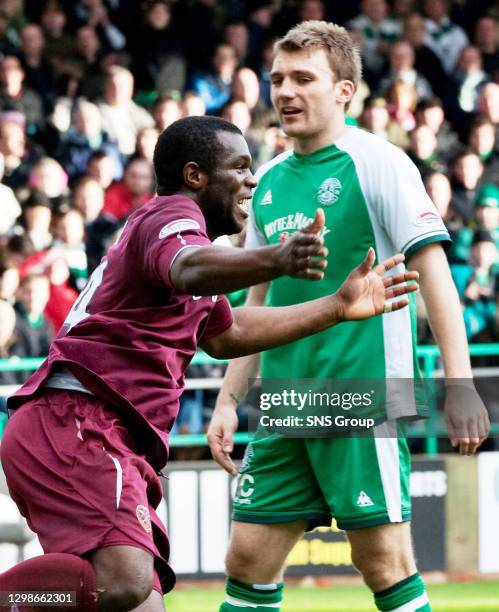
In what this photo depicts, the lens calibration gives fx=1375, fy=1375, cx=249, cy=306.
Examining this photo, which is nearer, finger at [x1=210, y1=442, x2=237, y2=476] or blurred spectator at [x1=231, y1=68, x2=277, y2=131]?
finger at [x1=210, y1=442, x2=237, y2=476]

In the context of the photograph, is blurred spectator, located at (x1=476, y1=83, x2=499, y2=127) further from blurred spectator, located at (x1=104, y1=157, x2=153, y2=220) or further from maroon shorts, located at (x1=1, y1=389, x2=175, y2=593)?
maroon shorts, located at (x1=1, y1=389, x2=175, y2=593)

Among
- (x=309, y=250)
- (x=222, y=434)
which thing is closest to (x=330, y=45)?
(x=222, y=434)

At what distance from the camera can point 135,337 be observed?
4211 millimetres

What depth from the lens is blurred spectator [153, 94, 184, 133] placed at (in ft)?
33.6

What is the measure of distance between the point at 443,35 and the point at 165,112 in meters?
3.65

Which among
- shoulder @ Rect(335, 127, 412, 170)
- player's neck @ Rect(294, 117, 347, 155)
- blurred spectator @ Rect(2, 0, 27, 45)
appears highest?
blurred spectator @ Rect(2, 0, 27, 45)

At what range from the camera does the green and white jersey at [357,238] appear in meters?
4.95

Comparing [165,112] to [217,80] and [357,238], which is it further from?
[357,238]

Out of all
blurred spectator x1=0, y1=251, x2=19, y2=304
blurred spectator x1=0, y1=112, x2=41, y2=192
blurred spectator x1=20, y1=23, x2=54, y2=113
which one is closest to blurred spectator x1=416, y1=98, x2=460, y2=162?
blurred spectator x1=20, y1=23, x2=54, y2=113

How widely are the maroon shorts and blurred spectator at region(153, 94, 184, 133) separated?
614 cm

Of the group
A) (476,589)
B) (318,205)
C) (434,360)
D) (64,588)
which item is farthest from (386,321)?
(434,360)

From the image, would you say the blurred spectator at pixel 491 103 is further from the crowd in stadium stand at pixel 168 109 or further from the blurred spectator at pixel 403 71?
the blurred spectator at pixel 403 71

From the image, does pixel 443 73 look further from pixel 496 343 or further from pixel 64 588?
pixel 64 588

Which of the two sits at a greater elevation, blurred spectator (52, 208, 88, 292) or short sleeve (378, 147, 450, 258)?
blurred spectator (52, 208, 88, 292)
